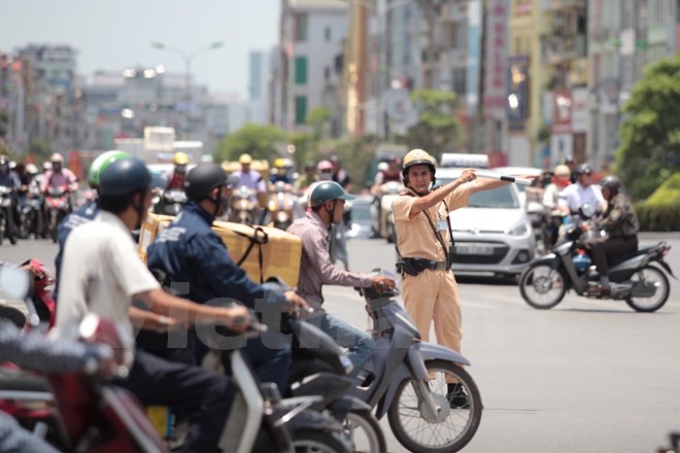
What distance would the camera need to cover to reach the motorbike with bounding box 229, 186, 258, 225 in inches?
1417

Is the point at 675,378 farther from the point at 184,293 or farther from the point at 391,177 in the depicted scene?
the point at 391,177

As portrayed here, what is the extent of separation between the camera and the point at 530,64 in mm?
88875

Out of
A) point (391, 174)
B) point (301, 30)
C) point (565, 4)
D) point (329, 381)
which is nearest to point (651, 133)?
point (391, 174)

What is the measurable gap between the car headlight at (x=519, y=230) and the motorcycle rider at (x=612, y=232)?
3921 mm

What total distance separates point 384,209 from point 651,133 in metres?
19.3

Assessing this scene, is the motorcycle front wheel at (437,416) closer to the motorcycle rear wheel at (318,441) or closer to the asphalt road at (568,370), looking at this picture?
the asphalt road at (568,370)

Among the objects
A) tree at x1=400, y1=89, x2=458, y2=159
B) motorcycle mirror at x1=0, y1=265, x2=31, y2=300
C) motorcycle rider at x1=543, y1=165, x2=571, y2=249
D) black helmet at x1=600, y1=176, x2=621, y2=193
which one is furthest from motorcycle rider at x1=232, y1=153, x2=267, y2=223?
tree at x1=400, y1=89, x2=458, y2=159

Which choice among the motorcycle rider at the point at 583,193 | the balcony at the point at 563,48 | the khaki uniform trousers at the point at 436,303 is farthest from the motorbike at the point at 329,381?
the balcony at the point at 563,48

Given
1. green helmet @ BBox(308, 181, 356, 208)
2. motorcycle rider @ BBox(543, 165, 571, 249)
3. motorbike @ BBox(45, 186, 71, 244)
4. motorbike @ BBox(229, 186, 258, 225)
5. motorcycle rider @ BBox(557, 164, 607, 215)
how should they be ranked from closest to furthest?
green helmet @ BBox(308, 181, 356, 208), motorcycle rider @ BBox(557, 164, 607, 215), motorcycle rider @ BBox(543, 165, 571, 249), motorbike @ BBox(45, 186, 71, 244), motorbike @ BBox(229, 186, 258, 225)

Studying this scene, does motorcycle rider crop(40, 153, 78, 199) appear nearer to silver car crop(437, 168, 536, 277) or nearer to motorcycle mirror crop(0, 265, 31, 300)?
silver car crop(437, 168, 536, 277)

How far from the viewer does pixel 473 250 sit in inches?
1001

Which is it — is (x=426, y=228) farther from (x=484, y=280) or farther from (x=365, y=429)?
(x=484, y=280)

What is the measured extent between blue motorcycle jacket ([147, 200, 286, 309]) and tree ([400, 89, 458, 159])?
7927cm

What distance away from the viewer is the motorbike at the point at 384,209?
118 ft
